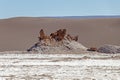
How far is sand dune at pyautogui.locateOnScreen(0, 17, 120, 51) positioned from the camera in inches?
2731

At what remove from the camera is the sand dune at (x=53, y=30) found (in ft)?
228

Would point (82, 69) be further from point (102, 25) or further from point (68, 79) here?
point (102, 25)

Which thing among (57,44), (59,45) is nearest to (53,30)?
(59,45)

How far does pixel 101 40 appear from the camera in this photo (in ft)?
232

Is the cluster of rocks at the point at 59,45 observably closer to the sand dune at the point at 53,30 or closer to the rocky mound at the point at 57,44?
the rocky mound at the point at 57,44

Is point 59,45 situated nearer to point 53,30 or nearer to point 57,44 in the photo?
point 57,44

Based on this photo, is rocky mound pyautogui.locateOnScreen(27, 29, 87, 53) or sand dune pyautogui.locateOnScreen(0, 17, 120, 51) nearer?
rocky mound pyautogui.locateOnScreen(27, 29, 87, 53)

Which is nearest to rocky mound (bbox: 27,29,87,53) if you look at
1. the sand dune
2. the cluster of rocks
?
the cluster of rocks

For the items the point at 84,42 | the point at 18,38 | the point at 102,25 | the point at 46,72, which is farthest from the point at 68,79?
the point at 102,25

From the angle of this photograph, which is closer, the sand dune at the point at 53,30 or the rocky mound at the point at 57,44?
the rocky mound at the point at 57,44

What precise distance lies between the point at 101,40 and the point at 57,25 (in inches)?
865

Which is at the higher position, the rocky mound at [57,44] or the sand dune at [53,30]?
the rocky mound at [57,44]

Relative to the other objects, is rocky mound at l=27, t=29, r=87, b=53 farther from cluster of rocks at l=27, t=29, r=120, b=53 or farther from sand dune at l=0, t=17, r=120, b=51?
sand dune at l=0, t=17, r=120, b=51

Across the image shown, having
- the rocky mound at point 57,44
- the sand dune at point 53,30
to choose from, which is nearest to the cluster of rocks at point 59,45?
the rocky mound at point 57,44
